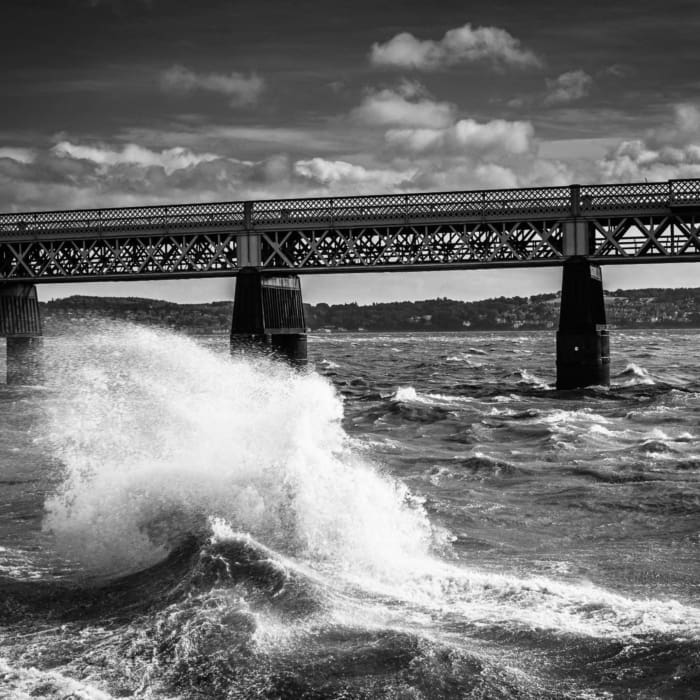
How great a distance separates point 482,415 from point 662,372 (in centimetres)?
3435

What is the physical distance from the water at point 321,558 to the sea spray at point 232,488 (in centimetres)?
5

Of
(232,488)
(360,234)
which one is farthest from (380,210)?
(232,488)

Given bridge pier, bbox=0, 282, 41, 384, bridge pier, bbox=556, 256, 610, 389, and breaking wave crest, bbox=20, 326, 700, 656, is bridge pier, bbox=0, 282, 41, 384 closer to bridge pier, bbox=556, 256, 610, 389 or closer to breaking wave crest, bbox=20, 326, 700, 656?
bridge pier, bbox=556, 256, 610, 389

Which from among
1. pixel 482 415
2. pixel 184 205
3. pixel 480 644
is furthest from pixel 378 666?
pixel 184 205

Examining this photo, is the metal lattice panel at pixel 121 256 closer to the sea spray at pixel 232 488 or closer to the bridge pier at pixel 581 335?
the bridge pier at pixel 581 335

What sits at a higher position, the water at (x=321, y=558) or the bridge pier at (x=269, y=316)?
the bridge pier at (x=269, y=316)

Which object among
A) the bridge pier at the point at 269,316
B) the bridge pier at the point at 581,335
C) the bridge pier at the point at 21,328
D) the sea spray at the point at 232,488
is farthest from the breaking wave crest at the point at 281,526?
the bridge pier at the point at 21,328

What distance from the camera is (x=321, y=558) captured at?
13258 millimetres

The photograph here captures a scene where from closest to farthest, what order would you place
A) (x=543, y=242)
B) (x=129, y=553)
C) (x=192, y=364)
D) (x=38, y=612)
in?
1. (x=38, y=612)
2. (x=129, y=553)
3. (x=192, y=364)
4. (x=543, y=242)

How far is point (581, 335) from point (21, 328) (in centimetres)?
3908

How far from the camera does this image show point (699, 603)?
1154 cm

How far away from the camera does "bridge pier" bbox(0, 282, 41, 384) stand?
67438 millimetres

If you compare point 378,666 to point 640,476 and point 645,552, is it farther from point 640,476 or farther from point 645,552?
point 640,476

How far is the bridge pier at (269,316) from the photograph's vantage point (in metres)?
57.2
